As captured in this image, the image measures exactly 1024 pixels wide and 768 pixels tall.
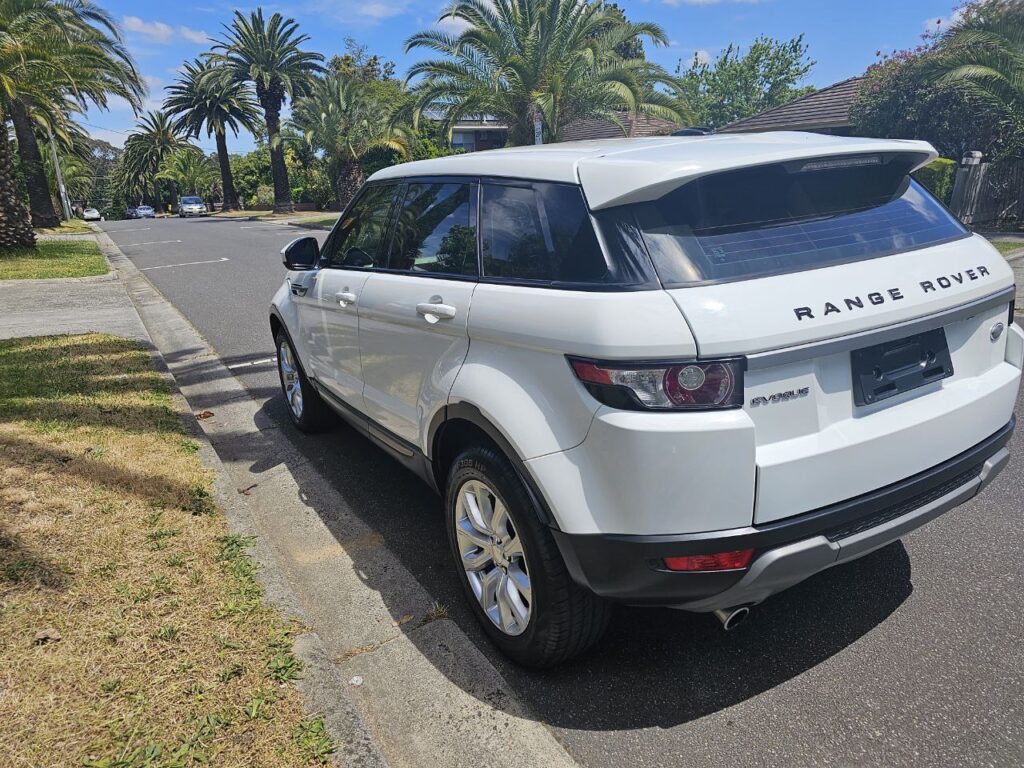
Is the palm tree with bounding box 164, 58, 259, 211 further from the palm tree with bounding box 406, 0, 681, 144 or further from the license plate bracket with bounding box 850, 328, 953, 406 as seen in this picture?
the license plate bracket with bounding box 850, 328, 953, 406

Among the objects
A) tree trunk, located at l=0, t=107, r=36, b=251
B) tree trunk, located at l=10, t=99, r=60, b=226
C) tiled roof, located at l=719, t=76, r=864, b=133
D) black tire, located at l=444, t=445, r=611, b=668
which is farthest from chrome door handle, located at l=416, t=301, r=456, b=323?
tree trunk, located at l=10, t=99, r=60, b=226

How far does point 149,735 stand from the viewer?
229cm

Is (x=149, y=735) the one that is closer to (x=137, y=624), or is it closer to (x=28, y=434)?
(x=137, y=624)

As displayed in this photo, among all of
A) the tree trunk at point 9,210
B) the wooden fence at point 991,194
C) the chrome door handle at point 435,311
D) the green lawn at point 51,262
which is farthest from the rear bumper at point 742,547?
the tree trunk at point 9,210

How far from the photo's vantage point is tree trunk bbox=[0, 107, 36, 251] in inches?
642

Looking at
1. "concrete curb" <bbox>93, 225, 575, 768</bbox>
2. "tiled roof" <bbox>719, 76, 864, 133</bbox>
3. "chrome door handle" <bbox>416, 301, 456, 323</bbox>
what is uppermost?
"tiled roof" <bbox>719, 76, 864, 133</bbox>

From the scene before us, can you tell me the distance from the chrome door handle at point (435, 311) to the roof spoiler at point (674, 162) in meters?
0.74

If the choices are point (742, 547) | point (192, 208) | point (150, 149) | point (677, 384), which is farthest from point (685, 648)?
point (150, 149)

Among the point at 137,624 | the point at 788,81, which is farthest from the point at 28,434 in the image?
the point at 788,81

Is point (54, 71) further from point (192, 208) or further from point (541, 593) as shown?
point (192, 208)

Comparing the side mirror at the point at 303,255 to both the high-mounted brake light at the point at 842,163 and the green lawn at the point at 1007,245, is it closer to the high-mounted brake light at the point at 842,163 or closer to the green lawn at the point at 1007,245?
the high-mounted brake light at the point at 842,163

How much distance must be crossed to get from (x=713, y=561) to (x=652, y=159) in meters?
1.26

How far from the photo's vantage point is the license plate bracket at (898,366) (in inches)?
87.6

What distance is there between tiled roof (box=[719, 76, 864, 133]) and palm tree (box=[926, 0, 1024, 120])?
4966mm
